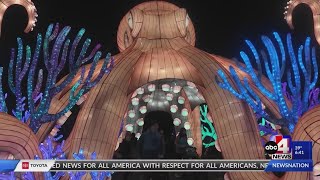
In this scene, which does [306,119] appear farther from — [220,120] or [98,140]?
[98,140]

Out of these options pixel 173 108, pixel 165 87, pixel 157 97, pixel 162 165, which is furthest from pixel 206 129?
pixel 162 165

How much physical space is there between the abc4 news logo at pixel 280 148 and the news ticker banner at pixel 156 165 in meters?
0.12

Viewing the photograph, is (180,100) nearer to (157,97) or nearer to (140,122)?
(157,97)

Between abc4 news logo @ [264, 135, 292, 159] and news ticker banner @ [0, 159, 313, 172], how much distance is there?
120mm

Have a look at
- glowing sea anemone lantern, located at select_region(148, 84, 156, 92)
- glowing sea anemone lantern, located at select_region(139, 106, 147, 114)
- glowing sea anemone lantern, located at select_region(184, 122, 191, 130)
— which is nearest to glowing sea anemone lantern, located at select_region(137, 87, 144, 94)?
glowing sea anemone lantern, located at select_region(148, 84, 156, 92)

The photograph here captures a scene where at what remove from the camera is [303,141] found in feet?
26.6

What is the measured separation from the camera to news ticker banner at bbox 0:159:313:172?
24.5 ft

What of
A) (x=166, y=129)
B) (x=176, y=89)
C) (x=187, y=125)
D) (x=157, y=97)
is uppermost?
(x=176, y=89)

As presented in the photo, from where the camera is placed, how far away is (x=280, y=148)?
310 inches

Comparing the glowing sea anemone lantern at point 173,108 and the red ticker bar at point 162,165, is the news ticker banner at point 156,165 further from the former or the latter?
the glowing sea anemone lantern at point 173,108

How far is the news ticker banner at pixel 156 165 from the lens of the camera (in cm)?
747

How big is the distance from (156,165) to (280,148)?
2.04 m

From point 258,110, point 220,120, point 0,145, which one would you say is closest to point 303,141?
point 258,110

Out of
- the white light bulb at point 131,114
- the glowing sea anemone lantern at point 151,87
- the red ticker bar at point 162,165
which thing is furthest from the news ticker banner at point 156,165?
the glowing sea anemone lantern at point 151,87
